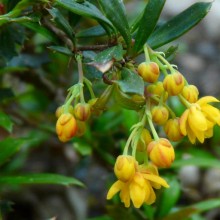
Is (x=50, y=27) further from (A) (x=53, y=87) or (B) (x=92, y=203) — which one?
(B) (x=92, y=203)

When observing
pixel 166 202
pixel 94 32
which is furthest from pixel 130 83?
pixel 166 202

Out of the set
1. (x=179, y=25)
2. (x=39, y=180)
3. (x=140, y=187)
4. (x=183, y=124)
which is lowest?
(x=39, y=180)

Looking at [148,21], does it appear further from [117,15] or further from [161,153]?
[161,153]

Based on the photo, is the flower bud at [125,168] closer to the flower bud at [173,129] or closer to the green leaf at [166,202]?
the flower bud at [173,129]

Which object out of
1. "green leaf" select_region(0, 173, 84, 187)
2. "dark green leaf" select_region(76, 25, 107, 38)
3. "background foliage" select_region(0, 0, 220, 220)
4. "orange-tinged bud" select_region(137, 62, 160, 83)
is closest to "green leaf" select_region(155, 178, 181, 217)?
"background foliage" select_region(0, 0, 220, 220)

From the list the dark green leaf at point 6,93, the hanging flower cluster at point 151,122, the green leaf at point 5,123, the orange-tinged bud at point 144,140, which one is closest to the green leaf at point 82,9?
the hanging flower cluster at point 151,122

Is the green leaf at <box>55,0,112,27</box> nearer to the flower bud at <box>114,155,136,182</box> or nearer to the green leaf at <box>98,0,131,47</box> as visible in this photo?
the green leaf at <box>98,0,131,47</box>
